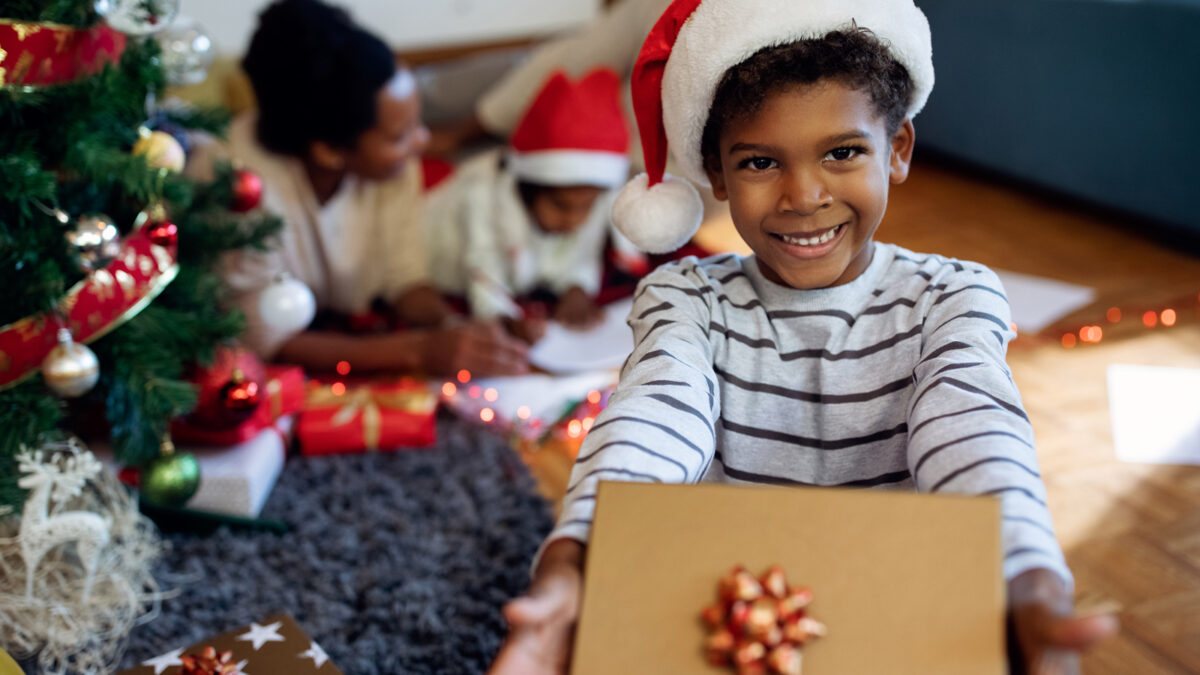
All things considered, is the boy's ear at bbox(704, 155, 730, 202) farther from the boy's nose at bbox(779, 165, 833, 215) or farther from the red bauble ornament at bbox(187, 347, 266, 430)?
the red bauble ornament at bbox(187, 347, 266, 430)

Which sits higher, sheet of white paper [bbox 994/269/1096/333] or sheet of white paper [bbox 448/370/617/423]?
sheet of white paper [bbox 448/370/617/423]

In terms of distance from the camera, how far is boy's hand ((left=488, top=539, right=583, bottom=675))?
51 centimetres

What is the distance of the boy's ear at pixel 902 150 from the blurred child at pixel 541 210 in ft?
3.20

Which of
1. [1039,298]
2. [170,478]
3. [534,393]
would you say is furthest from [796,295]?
[1039,298]

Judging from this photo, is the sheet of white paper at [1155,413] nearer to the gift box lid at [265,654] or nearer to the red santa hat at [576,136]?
the red santa hat at [576,136]

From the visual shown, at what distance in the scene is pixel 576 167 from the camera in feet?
5.61

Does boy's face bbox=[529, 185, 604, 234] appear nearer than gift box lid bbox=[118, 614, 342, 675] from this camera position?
No

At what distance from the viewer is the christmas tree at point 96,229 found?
3.16 ft

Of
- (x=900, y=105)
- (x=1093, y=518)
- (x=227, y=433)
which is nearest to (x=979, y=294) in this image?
(x=900, y=105)

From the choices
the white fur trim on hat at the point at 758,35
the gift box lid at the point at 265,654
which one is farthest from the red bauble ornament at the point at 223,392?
the white fur trim on hat at the point at 758,35

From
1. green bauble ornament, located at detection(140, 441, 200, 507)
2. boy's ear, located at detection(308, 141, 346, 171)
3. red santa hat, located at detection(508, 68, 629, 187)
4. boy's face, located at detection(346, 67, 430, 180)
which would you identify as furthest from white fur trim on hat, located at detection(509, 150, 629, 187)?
green bauble ornament, located at detection(140, 441, 200, 507)

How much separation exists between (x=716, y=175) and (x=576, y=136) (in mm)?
942

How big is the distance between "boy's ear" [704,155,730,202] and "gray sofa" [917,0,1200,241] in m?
1.30

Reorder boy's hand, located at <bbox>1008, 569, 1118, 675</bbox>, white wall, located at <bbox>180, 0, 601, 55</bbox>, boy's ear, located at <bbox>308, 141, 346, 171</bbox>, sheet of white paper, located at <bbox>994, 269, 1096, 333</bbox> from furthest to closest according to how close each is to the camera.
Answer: white wall, located at <bbox>180, 0, 601, 55</bbox>
sheet of white paper, located at <bbox>994, 269, 1096, 333</bbox>
boy's ear, located at <bbox>308, 141, 346, 171</bbox>
boy's hand, located at <bbox>1008, 569, 1118, 675</bbox>
